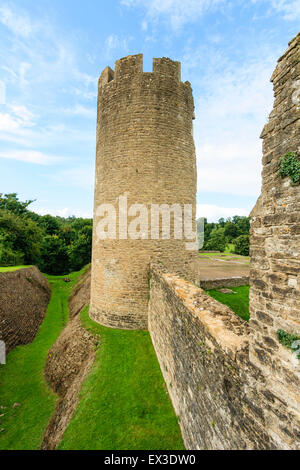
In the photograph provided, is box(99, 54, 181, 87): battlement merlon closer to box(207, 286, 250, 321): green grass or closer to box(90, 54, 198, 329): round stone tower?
box(90, 54, 198, 329): round stone tower

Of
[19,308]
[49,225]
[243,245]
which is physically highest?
[49,225]

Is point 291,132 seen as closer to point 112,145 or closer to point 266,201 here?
point 266,201

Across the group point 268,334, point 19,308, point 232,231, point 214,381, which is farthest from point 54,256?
point 232,231

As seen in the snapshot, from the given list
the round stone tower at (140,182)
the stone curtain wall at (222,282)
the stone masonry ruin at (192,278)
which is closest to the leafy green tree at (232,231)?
the stone curtain wall at (222,282)

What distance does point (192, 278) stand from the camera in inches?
403

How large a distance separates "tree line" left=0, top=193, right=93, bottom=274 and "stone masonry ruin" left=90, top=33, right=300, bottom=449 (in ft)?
65.7

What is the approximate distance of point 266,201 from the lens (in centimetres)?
273

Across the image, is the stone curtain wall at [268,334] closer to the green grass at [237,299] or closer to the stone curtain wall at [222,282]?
the green grass at [237,299]

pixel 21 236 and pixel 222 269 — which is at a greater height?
pixel 21 236

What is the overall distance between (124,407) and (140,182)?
24.8 feet

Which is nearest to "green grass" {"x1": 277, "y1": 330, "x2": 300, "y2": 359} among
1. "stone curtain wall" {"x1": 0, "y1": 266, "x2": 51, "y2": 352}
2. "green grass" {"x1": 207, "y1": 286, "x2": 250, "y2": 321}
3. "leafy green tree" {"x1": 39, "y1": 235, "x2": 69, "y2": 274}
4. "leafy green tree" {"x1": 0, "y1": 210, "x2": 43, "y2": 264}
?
"green grass" {"x1": 207, "y1": 286, "x2": 250, "y2": 321}

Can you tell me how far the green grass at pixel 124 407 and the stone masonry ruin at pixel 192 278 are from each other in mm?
396

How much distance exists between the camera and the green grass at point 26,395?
22.2 feet

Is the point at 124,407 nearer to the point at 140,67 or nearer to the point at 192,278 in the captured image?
the point at 192,278
